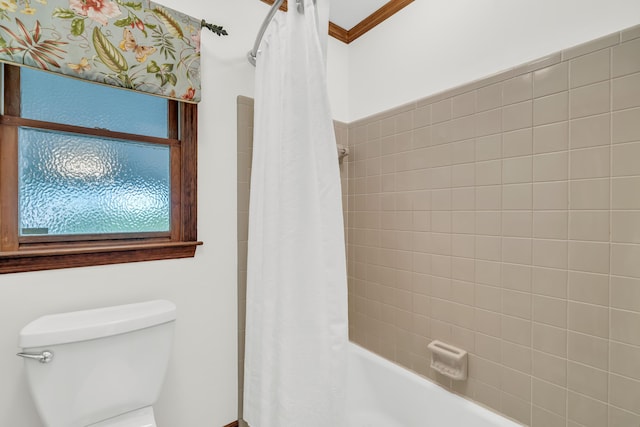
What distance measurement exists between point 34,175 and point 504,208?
1.89 meters

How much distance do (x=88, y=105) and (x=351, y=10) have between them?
1506 mm

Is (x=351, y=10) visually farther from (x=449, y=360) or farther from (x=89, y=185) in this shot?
(x=449, y=360)

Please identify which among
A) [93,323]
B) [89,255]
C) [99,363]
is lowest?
[99,363]

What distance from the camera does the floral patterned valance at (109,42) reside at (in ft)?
2.99

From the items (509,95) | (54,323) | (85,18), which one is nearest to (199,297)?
(54,323)

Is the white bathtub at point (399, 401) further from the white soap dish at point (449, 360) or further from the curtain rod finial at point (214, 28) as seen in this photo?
the curtain rod finial at point (214, 28)

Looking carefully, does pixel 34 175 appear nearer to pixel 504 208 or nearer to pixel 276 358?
pixel 276 358

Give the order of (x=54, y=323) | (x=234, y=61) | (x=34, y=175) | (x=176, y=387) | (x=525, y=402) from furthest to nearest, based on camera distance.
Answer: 1. (x=234, y=61)
2. (x=176, y=387)
3. (x=525, y=402)
4. (x=34, y=175)
5. (x=54, y=323)

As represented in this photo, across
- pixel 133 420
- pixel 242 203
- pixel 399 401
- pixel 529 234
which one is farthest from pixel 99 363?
pixel 529 234

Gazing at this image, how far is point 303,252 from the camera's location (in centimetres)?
102

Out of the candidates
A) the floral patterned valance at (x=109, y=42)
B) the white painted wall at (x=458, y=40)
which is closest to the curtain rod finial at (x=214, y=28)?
the floral patterned valance at (x=109, y=42)

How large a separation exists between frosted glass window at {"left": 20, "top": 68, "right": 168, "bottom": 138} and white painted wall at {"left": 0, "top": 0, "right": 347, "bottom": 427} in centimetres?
22

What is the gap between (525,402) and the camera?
116 centimetres

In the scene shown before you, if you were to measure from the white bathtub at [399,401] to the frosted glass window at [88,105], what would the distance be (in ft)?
5.12
